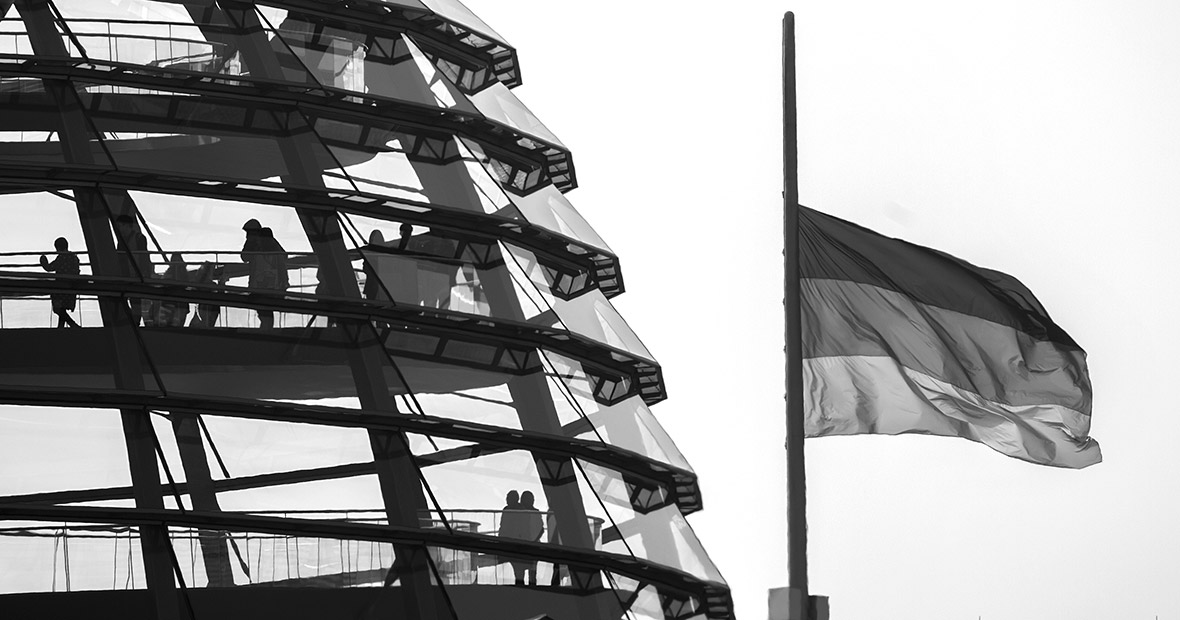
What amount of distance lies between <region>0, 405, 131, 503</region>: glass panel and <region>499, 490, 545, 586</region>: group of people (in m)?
→ 3.64

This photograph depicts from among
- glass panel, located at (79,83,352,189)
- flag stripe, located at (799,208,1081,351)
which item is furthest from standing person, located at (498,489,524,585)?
flag stripe, located at (799,208,1081,351)

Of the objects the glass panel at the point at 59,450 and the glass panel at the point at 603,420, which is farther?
the glass panel at the point at 603,420

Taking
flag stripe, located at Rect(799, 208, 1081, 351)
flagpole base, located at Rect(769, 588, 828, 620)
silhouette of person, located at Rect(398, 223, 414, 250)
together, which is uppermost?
silhouette of person, located at Rect(398, 223, 414, 250)

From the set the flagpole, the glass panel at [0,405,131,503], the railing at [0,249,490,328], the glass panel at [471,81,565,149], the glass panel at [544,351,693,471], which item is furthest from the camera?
the glass panel at [471,81,565,149]

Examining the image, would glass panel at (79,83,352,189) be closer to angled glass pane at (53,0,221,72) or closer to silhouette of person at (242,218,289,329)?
angled glass pane at (53,0,221,72)

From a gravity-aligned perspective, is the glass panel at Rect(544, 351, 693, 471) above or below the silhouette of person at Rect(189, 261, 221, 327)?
below

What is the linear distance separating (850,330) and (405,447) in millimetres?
4649

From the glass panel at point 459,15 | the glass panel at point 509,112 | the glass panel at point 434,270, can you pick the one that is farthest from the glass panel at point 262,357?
the glass panel at point 459,15

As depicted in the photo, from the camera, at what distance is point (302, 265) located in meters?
15.2

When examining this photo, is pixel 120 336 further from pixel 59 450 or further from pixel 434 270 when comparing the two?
pixel 434 270

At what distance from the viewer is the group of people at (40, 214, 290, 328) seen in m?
14.5

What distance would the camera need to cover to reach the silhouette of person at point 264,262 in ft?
49.0

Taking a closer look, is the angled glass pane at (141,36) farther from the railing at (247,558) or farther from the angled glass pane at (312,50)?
the railing at (247,558)

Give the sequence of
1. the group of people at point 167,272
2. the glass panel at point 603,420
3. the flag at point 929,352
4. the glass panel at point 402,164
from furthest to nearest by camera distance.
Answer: the glass panel at point 402,164 → the glass panel at point 603,420 → the group of people at point 167,272 → the flag at point 929,352
